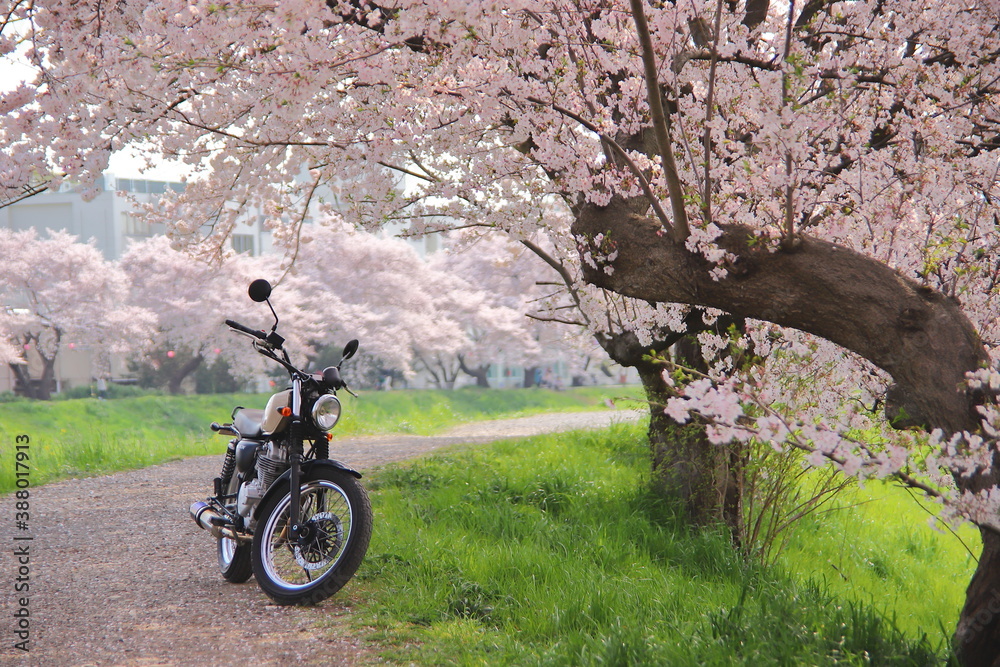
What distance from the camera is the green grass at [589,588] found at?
2.97 meters

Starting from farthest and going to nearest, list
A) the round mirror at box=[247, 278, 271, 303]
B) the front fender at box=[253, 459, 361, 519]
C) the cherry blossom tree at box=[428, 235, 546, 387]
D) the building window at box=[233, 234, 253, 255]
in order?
1. the building window at box=[233, 234, 253, 255]
2. the cherry blossom tree at box=[428, 235, 546, 387]
3. the round mirror at box=[247, 278, 271, 303]
4. the front fender at box=[253, 459, 361, 519]

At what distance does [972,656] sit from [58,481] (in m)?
8.28

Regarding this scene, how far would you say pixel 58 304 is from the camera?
857 inches

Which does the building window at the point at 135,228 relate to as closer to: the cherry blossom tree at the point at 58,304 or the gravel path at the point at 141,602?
the cherry blossom tree at the point at 58,304

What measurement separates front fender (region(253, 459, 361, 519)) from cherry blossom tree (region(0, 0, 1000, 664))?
1.55 metres

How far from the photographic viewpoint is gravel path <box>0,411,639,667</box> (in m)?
3.23

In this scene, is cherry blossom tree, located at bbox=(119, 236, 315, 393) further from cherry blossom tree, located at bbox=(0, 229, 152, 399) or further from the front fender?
the front fender

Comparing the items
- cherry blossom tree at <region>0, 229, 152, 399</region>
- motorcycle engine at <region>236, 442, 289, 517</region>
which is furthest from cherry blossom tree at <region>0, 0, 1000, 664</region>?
cherry blossom tree at <region>0, 229, 152, 399</region>

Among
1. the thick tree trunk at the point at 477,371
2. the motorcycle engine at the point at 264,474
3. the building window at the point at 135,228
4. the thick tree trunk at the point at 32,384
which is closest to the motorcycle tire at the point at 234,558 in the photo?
the motorcycle engine at the point at 264,474

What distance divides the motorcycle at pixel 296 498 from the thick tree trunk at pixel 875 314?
1738 millimetres

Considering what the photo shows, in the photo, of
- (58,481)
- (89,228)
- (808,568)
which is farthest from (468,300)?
(808,568)

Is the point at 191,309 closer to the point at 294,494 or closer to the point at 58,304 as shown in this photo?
the point at 58,304

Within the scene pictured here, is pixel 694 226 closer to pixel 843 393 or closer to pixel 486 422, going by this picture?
pixel 843 393

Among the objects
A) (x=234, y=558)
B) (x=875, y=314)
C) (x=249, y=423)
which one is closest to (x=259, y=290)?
(x=249, y=423)
